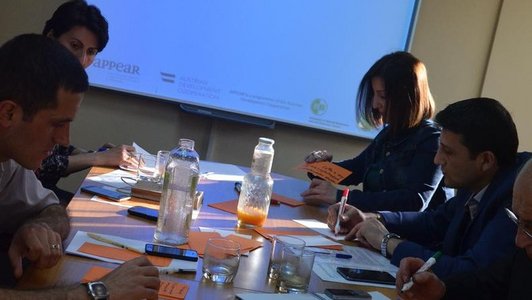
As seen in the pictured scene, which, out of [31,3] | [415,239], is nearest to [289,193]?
[415,239]

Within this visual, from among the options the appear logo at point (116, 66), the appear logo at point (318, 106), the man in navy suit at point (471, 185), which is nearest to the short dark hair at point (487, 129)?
the man in navy suit at point (471, 185)

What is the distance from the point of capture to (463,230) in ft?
6.60

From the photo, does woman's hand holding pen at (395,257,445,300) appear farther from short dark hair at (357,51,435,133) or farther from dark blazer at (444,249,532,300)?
short dark hair at (357,51,435,133)

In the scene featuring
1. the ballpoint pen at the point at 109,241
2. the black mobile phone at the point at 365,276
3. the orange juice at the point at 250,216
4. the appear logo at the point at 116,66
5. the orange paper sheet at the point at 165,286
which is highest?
the appear logo at the point at 116,66

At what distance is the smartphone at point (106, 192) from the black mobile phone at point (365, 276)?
2.61ft

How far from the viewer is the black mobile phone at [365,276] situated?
161 centimetres

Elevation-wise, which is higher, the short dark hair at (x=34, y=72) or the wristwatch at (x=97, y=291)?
the short dark hair at (x=34, y=72)

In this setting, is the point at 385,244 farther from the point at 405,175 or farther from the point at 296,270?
the point at 405,175

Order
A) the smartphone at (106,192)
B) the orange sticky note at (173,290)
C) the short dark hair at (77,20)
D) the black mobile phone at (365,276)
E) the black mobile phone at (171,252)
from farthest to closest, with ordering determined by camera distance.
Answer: the short dark hair at (77,20) → the smartphone at (106,192) → the black mobile phone at (365,276) → the black mobile phone at (171,252) → the orange sticky note at (173,290)

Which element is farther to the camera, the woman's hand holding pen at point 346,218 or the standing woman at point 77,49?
the standing woman at point 77,49

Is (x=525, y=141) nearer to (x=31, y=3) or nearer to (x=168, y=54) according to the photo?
(x=168, y=54)

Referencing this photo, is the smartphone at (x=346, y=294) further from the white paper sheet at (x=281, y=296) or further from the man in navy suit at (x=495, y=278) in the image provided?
the man in navy suit at (x=495, y=278)

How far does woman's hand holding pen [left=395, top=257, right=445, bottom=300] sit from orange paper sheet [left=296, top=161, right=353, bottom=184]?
97 centimetres

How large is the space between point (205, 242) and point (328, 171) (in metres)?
1.07
